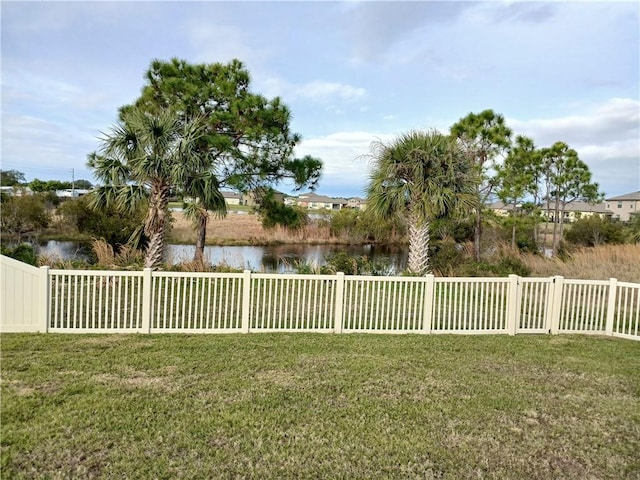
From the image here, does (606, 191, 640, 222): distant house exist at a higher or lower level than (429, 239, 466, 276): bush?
higher

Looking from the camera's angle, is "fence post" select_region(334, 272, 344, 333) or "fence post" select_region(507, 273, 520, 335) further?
"fence post" select_region(507, 273, 520, 335)

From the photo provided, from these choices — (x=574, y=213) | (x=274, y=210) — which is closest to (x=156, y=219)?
(x=274, y=210)

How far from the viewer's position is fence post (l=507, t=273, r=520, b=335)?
599 cm

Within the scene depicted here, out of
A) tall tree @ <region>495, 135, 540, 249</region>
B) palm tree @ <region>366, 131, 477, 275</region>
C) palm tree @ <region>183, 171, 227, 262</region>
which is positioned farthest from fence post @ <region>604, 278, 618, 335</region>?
tall tree @ <region>495, 135, 540, 249</region>

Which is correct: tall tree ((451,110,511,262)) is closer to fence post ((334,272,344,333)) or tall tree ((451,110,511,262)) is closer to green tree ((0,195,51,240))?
fence post ((334,272,344,333))

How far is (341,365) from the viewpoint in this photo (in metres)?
4.27

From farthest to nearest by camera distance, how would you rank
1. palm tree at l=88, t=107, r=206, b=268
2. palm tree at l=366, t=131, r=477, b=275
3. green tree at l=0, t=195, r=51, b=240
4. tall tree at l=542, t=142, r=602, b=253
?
green tree at l=0, t=195, r=51, b=240, tall tree at l=542, t=142, r=602, b=253, palm tree at l=366, t=131, r=477, b=275, palm tree at l=88, t=107, r=206, b=268

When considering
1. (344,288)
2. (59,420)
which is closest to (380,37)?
(344,288)

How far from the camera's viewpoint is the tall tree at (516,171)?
14906mm

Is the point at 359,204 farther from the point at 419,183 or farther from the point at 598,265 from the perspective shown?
the point at 419,183

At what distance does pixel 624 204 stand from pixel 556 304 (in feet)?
172

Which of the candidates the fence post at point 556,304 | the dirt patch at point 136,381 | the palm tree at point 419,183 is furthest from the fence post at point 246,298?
the palm tree at point 419,183

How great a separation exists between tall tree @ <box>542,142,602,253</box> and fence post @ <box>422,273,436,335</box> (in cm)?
1299

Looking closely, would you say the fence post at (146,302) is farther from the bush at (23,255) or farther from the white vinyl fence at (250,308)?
the bush at (23,255)
